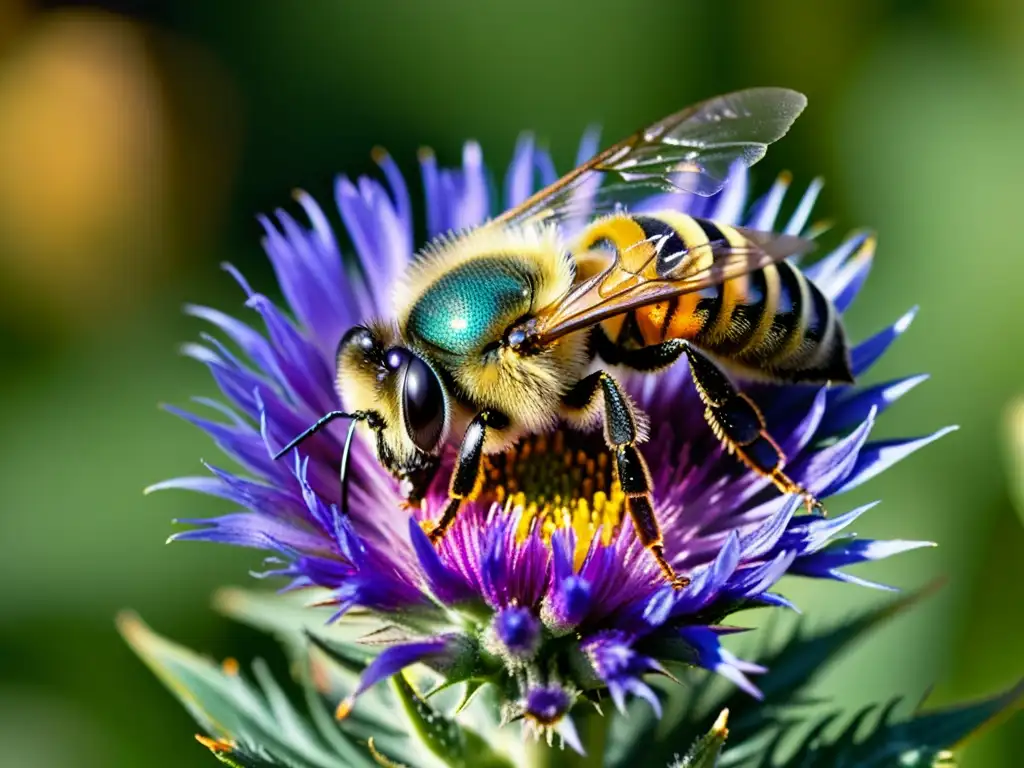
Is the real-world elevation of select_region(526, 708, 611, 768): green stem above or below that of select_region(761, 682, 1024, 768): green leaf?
above

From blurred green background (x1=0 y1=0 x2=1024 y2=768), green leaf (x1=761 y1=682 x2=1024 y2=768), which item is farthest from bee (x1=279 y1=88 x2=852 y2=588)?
blurred green background (x1=0 y1=0 x2=1024 y2=768)

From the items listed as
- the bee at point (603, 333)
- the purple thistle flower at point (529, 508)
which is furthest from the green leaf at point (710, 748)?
the bee at point (603, 333)

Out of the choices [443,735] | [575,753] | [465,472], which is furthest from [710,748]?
[465,472]

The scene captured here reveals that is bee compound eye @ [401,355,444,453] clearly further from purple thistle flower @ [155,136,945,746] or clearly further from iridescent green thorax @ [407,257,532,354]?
purple thistle flower @ [155,136,945,746]

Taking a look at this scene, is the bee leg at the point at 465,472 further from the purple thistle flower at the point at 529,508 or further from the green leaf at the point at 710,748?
the green leaf at the point at 710,748

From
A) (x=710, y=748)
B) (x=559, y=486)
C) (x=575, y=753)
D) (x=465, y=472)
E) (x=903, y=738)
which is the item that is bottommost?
(x=903, y=738)

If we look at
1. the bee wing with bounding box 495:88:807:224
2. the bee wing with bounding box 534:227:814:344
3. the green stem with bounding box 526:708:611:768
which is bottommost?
the green stem with bounding box 526:708:611:768

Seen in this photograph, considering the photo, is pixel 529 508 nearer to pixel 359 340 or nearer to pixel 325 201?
pixel 359 340
